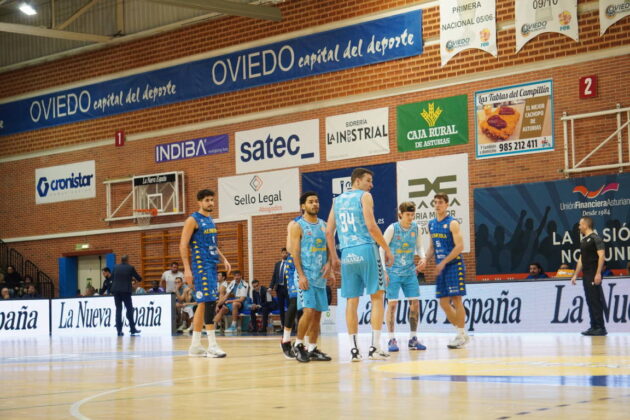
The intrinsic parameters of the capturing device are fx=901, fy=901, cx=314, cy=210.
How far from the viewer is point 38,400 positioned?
21.5ft

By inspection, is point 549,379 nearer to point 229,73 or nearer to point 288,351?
point 288,351

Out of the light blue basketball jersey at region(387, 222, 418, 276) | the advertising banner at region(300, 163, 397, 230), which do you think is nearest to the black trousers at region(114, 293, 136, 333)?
the advertising banner at region(300, 163, 397, 230)

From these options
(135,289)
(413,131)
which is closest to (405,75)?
(413,131)

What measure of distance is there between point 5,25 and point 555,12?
16080mm

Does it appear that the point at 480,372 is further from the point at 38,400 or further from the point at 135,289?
the point at 135,289

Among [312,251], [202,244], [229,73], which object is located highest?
[229,73]

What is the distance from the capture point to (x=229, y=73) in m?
26.2

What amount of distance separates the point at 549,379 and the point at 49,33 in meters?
23.8

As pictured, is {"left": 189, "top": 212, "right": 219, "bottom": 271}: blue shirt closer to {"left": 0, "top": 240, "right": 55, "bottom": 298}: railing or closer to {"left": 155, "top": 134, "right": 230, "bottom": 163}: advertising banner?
{"left": 155, "top": 134, "right": 230, "bottom": 163}: advertising banner

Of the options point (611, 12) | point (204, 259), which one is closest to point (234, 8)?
point (611, 12)

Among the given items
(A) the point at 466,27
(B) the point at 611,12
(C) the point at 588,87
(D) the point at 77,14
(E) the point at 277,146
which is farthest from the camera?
(D) the point at 77,14

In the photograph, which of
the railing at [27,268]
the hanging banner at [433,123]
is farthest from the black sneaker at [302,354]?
the railing at [27,268]

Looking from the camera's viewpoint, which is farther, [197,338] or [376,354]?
[197,338]

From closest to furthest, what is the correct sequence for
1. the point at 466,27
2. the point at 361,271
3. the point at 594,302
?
1. the point at 361,271
2. the point at 594,302
3. the point at 466,27
